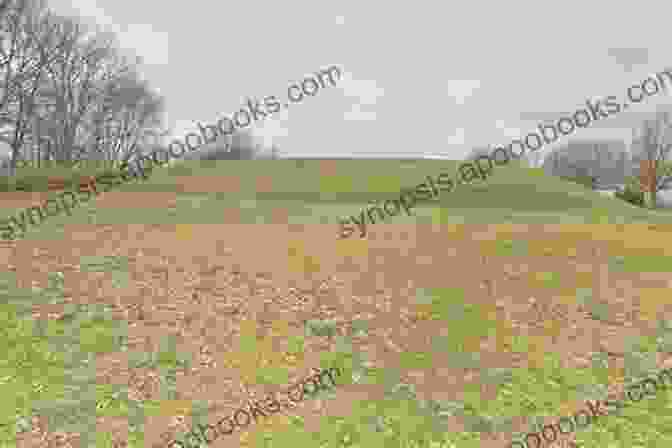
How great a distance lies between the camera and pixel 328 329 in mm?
6500

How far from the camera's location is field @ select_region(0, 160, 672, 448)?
460cm

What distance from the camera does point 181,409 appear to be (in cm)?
474

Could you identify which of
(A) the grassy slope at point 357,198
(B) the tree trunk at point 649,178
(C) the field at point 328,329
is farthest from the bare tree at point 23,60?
(B) the tree trunk at point 649,178

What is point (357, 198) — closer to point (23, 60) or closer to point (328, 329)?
point (328, 329)

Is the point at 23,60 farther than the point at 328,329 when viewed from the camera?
Yes

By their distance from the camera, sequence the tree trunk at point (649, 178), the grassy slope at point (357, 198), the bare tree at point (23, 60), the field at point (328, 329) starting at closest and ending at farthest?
the field at point (328, 329) < the grassy slope at point (357, 198) < the bare tree at point (23, 60) < the tree trunk at point (649, 178)

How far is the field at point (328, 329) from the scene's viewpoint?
4.60 metres

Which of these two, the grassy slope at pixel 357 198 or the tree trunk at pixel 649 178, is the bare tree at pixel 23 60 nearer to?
the grassy slope at pixel 357 198

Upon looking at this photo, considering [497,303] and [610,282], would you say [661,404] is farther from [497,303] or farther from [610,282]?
[610,282]

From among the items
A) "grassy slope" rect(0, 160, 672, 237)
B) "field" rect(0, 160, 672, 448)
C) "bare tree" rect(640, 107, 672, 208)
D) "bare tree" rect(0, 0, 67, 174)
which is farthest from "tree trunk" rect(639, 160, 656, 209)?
"bare tree" rect(0, 0, 67, 174)

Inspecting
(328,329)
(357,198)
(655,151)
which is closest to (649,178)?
(655,151)

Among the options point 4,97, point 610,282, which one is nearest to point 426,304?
point 610,282

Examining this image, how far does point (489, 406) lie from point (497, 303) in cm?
278

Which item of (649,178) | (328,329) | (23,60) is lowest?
(328,329)
